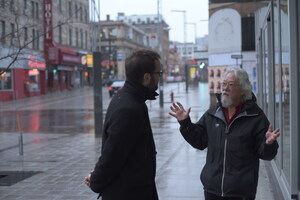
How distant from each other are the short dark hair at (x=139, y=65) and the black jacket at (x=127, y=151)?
6 centimetres

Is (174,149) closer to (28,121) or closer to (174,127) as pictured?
(174,127)

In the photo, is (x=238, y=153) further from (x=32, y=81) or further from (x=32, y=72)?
(x=32, y=81)

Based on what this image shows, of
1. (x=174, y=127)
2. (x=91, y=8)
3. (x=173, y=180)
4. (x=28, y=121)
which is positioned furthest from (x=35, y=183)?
(x=28, y=121)

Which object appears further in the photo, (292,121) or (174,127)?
(174,127)

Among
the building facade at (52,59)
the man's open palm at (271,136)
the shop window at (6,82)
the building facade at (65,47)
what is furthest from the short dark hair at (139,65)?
the building facade at (65,47)

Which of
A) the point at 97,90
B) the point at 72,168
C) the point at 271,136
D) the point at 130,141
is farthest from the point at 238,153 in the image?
the point at 97,90

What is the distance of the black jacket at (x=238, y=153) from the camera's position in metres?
3.47

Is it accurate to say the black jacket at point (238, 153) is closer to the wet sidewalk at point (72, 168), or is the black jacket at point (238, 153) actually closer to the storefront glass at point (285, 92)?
the storefront glass at point (285, 92)

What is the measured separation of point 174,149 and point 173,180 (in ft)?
11.5

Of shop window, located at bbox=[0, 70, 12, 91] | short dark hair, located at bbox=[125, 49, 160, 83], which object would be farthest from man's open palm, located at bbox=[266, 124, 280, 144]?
shop window, located at bbox=[0, 70, 12, 91]

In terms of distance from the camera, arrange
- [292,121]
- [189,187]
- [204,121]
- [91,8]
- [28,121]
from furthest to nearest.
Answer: [28,121]
[91,8]
[189,187]
[292,121]
[204,121]

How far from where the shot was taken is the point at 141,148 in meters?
3.09

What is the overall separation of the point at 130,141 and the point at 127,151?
0.23 ft

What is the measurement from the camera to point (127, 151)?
9.85 ft
